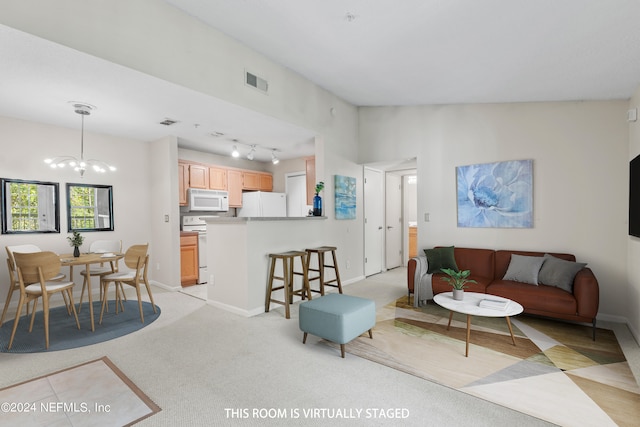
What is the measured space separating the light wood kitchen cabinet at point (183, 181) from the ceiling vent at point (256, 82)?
254cm

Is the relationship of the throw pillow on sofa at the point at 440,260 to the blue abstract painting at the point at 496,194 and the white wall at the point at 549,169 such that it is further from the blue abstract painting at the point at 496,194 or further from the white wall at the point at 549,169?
the blue abstract painting at the point at 496,194

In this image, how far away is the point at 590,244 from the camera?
3.41 m

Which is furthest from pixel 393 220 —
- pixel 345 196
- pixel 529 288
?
pixel 529 288

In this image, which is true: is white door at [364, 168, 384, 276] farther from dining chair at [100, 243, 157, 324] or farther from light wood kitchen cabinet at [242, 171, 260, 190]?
dining chair at [100, 243, 157, 324]

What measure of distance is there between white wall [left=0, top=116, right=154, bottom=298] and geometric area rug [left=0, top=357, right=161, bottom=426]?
269 centimetres

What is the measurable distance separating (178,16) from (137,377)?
3.09m

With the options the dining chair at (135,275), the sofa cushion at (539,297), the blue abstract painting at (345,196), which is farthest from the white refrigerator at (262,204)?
the sofa cushion at (539,297)

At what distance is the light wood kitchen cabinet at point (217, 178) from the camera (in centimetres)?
579

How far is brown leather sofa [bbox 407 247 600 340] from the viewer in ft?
9.29

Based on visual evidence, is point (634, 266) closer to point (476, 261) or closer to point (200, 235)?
point (476, 261)

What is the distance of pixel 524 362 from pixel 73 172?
5.93 meters

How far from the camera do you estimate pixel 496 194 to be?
3971 mm

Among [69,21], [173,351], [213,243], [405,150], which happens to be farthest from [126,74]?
[405,150]

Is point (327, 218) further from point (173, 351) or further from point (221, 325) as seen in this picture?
point (173, 351)
